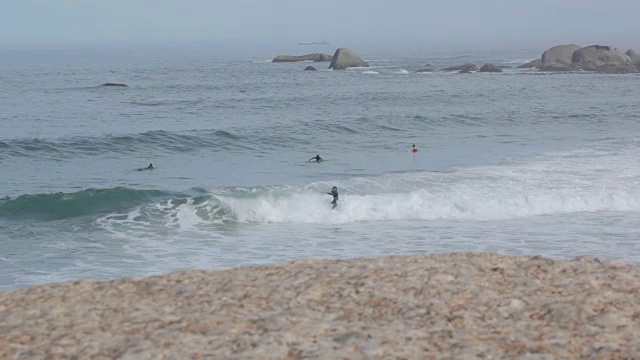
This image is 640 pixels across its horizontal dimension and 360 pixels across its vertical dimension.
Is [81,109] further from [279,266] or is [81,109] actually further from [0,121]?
[279,266]

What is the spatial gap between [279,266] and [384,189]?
14872 mm

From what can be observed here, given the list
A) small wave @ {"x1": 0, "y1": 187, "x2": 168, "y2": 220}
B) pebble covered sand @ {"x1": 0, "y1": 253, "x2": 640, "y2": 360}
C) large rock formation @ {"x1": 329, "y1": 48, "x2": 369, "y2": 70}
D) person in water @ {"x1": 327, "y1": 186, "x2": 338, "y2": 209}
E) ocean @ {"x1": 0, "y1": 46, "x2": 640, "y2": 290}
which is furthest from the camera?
large rock formation @ {"x1": 329, "y1": 48, "x2": 369, "y2": 70}

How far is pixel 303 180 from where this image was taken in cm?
2594

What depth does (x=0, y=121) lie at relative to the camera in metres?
41.5

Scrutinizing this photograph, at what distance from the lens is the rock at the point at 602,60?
7462 centimetres

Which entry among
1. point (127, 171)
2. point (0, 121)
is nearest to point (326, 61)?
point (0, 121)

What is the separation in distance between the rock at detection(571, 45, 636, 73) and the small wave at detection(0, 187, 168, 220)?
2343 inches

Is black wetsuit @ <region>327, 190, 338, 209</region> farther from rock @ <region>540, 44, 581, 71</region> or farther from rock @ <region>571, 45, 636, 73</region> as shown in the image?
rock @ <region>540, 44, 581, 71</region>

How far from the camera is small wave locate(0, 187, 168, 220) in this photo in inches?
854

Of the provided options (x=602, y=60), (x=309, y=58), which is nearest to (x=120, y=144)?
(x=602, y=60)

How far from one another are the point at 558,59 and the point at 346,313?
74979mm

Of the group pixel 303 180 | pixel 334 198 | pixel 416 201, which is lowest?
pixel 303 180

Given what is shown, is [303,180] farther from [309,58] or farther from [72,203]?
[309,58]

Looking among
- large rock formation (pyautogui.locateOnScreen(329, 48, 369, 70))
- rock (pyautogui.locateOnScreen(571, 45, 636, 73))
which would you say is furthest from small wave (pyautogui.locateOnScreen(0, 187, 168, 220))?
large rock formation (pyautogui.locateOnScreen(329, 48, 369, 70))
